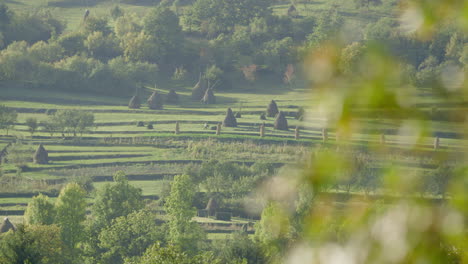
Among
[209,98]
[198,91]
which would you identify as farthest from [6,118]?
[198,91]

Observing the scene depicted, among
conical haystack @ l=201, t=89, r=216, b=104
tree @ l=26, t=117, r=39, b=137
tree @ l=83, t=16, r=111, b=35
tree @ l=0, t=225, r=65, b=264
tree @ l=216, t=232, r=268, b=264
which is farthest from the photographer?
tree @ l=83, t=16, r=111, b=35

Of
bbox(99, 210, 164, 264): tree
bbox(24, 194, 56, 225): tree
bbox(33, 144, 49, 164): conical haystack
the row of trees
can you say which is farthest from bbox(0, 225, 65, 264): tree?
bbox(33, 144, 49, 164): conical haystack

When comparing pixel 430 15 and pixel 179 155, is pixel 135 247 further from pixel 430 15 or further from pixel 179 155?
pixel 430 15

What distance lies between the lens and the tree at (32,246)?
38.7m

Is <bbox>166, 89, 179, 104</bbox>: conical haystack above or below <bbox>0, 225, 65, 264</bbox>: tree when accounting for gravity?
above

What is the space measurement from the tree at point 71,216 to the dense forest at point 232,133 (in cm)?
12

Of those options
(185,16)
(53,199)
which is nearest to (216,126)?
(53,199)

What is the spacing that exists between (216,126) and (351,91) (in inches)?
2879

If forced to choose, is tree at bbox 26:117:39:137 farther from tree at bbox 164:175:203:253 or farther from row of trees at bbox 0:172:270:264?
tree at bbox 164:175:203:253

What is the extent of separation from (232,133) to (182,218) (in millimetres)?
24399

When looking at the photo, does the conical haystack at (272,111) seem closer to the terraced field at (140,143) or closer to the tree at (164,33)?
the terraced field at (140,143)

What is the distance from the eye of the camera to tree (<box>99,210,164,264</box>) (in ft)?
150

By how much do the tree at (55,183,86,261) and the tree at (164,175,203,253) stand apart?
477 centimetres

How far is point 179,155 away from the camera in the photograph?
67500mm
